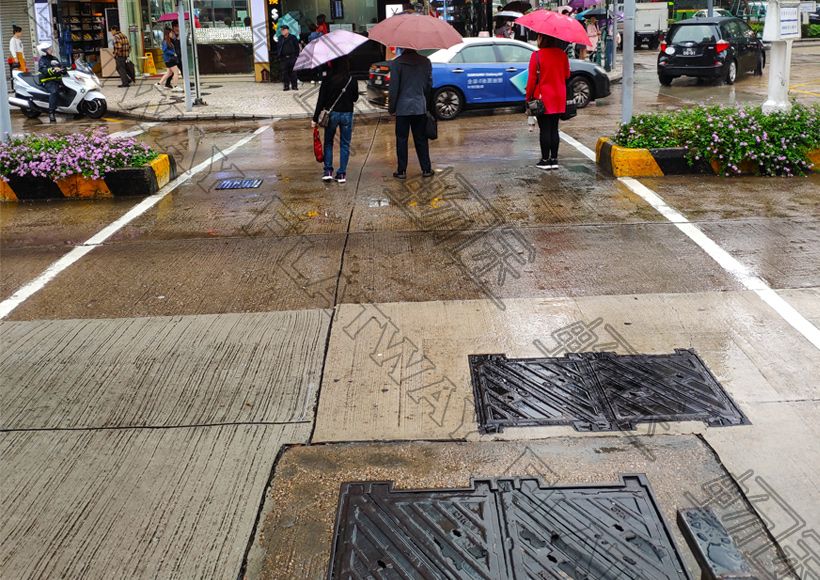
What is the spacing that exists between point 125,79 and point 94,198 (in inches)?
622

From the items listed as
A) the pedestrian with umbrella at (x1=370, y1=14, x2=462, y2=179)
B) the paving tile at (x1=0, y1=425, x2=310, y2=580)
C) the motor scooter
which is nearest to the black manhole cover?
the paving tile at (x1=0, y1=425, x2=310, y2=580)

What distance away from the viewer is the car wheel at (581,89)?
1784cm

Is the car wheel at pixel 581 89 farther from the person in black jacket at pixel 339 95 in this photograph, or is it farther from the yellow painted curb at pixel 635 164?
the person in black jacket at pixel 339 95

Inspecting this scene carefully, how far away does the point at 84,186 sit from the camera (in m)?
10.4

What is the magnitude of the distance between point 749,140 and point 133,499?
853 centimetres

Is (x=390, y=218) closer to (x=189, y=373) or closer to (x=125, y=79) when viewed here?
(x=189, y=373)

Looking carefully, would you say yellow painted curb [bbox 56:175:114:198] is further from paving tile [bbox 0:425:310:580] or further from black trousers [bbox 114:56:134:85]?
black trousers [bbox 114:56:134:85]

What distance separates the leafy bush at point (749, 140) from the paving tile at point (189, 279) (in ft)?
15.6

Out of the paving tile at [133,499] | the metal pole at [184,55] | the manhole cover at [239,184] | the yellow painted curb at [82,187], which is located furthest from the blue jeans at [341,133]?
the metal pole at [184,55]

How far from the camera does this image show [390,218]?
352 inches

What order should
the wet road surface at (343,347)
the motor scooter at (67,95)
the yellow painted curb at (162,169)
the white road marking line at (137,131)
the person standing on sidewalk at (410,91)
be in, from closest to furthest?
the wet road surface at (343,347)
the person standing on sidewalk at (410,91)
the yellow painted curb at (162,169)
the white road marking line at (137,131)
the motor scooter at (67,95)

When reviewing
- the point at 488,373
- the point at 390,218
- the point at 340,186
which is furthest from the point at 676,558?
the point at 340,186

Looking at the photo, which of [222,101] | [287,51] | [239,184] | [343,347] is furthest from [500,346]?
[287,51]

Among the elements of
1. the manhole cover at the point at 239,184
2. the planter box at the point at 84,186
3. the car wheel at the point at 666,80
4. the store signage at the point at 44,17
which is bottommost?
the manhole cover at the point at 239,184
